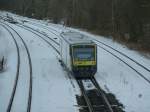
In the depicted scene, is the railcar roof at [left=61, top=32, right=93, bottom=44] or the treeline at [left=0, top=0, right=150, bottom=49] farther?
the treeline at [left=0, top=0, right=150, bottom=49]

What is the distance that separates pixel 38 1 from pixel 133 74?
6766cm

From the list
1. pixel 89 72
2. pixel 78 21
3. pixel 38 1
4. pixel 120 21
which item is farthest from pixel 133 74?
pixel 38 1

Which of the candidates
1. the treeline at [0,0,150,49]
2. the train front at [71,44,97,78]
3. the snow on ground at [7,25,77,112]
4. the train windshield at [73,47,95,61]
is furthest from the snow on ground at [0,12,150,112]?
the treeline at [0,0,150,49]

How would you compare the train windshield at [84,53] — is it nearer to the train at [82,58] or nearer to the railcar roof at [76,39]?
the train at [82,58]

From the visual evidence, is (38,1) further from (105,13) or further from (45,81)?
(45,81)

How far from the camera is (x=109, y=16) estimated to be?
59.7 metres

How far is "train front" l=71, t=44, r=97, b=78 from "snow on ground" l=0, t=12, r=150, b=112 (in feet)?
2.57

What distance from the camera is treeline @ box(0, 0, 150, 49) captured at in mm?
48125

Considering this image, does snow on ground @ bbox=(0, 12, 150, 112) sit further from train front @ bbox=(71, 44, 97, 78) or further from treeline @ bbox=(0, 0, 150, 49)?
treeline @ bbox=(0, 0, 150, 49)

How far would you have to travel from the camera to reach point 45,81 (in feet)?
99.9

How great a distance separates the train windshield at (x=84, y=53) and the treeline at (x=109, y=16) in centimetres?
1403

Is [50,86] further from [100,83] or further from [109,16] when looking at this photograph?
[109,16]

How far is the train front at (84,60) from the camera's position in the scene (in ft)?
99.1

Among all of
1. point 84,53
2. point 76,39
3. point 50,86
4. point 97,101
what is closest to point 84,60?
point 84,53
